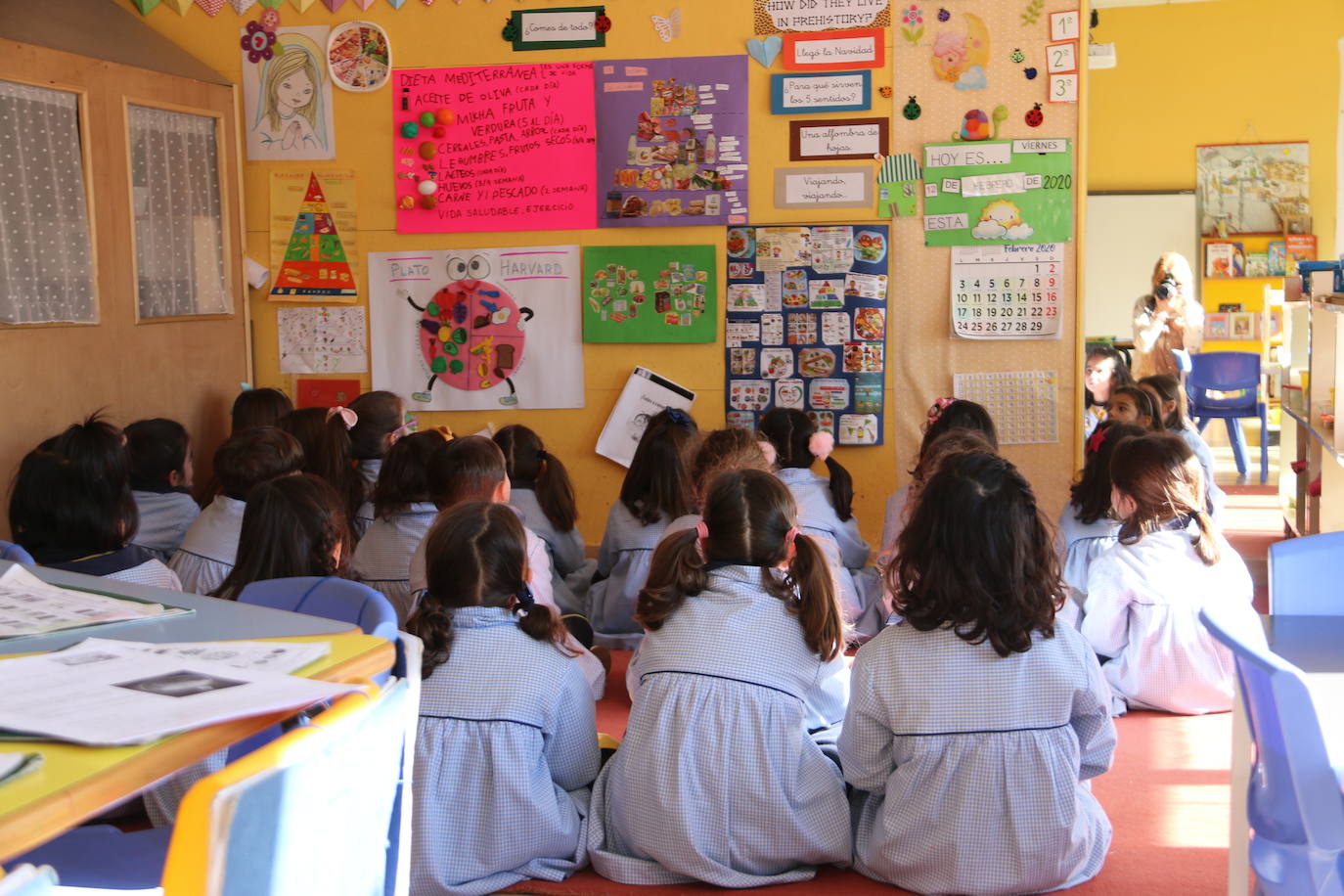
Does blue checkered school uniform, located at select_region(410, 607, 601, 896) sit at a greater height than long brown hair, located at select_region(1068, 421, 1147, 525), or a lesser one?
lesser

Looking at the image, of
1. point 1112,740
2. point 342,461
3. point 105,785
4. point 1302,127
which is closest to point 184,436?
point 342,461

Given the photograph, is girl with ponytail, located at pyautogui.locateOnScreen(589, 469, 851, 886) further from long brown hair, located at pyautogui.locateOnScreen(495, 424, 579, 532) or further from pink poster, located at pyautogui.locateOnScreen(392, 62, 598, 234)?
pink poster, located at pyautogui.locateOnScreen(392, 62, 598, 234)

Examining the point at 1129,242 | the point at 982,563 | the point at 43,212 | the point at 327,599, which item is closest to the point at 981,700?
the point at 982,563

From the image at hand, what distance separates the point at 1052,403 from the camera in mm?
4723

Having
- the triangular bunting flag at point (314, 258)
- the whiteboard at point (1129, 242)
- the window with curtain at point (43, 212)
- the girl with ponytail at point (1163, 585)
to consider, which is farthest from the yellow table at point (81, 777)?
the whiteboard at point (1129, 242)

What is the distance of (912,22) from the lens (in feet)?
15.1

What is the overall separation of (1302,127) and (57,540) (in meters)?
9.00

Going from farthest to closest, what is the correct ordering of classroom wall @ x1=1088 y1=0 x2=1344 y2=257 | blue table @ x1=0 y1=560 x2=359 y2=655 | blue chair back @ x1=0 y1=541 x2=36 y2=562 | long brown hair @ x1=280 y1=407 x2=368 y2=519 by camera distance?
classroom wall @ x1=1088 y1=0 x2=1344 y2=257, long brown hair @ x1=280 y1=407 x2=368 y2=519, blue chair back @ x1=0 y1=541 x2=36 y2=562, blue table @ x1=0 y1=560 x2=359 y2=655

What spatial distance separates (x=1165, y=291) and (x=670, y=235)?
3.05 m

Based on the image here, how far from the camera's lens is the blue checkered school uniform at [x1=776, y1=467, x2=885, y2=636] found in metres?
3.87

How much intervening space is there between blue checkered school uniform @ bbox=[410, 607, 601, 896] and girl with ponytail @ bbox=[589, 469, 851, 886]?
175 mm

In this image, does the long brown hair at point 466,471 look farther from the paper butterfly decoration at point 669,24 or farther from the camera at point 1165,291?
the camera at point 1165,291

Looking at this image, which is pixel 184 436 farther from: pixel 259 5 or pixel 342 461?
pixel 259 5

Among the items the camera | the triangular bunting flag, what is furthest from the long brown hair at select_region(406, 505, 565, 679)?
the camera
